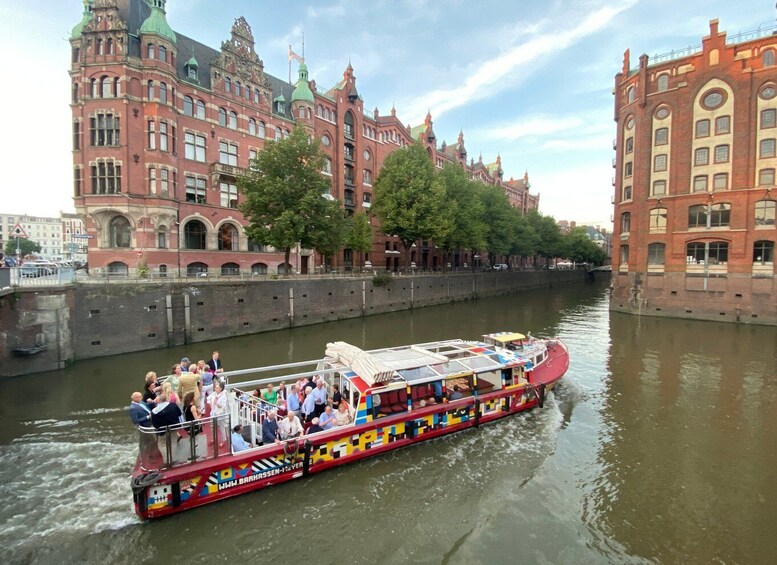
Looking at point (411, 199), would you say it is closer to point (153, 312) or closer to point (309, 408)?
point (153, 312)

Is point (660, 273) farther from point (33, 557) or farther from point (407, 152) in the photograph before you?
point (33, 557)

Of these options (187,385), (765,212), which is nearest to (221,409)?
(187,385)

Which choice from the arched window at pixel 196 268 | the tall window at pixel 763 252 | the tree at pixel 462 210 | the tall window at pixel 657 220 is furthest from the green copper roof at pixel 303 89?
the tall window at pixel 763 252

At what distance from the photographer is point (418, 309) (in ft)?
154

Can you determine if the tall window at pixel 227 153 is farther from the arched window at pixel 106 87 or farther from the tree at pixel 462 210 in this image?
the tree at pixel 462 210

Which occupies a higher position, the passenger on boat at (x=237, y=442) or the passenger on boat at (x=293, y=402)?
the passenger on boat at (x=293, y=402)

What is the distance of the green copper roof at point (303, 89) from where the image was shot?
47.2 m

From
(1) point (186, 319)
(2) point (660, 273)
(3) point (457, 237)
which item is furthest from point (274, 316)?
(2) point (660, 273)

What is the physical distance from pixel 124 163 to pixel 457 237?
123ft

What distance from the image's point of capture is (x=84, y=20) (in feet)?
111

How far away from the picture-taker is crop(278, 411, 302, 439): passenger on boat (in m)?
10.9

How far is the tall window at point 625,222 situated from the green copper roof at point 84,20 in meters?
54.9

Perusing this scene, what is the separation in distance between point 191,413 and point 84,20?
40739 mm

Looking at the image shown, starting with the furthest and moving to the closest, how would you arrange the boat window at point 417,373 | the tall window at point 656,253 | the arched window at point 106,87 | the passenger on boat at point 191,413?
the tall window at point 656,253 → the arched window at point 106,87 → the boat window at point 417,373 → the passenger on boat at point 191,413
